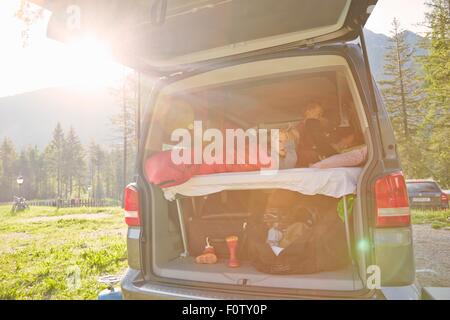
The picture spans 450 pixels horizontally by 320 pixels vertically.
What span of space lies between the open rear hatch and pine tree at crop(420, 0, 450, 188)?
21192 millimetres

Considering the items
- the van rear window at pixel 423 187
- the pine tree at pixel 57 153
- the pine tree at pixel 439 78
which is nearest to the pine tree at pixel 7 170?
the pine tree at pixel 57 153

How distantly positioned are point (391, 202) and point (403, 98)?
3341cm

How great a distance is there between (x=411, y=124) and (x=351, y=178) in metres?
32.9

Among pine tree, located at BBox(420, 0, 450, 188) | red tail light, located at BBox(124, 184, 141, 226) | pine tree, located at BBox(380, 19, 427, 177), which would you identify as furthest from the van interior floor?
pine tree, located at BBox(380, 19, 427, 177)

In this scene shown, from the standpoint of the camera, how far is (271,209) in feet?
9.16

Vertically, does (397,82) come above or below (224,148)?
above

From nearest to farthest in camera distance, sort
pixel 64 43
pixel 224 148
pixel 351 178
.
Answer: pixel 351 178, pixel 64 43, pixel 224 148

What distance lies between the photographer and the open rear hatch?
2.24 m

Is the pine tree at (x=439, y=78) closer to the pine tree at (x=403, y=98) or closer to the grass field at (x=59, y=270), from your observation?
the pine tree at (x=403, y=98)

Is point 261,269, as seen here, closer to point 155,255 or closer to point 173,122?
point 155,255

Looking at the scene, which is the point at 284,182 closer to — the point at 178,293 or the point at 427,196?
the point at 178,293

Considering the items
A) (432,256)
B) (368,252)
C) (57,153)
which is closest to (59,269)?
(368,252)
